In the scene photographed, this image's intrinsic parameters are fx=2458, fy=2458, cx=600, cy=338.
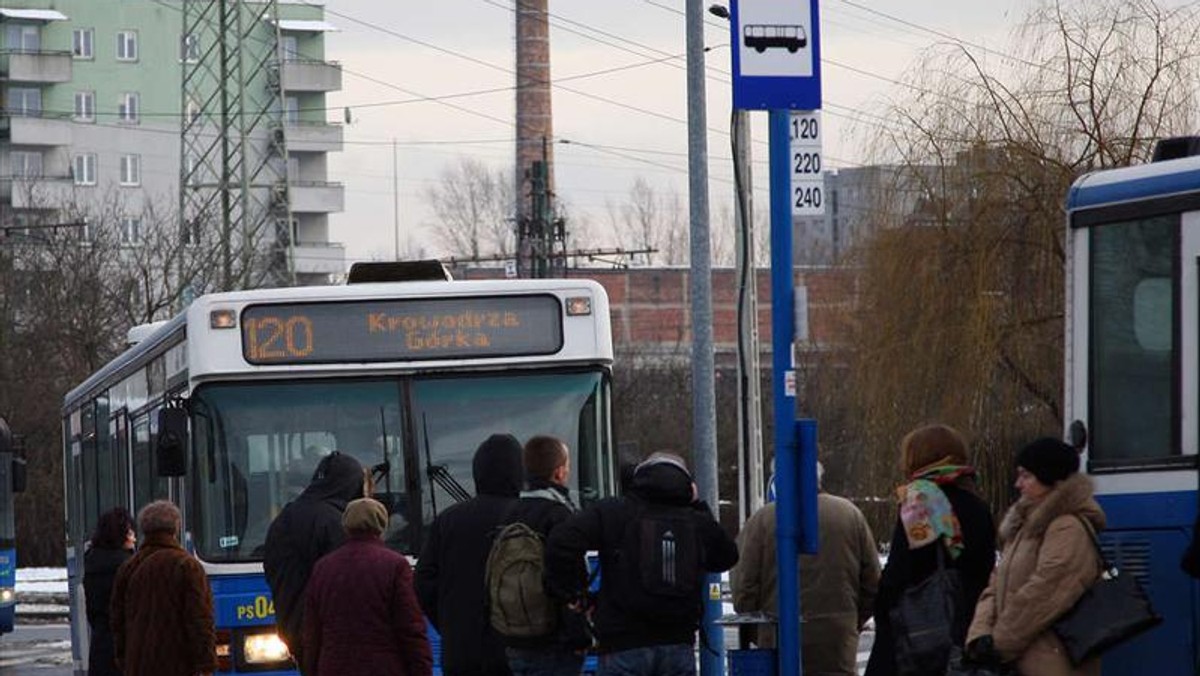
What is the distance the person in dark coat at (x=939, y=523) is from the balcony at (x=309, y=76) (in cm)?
9672

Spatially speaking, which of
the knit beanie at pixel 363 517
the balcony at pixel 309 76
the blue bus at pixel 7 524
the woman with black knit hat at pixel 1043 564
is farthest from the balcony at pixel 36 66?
the woman with black knit hat at pixel 1043 564

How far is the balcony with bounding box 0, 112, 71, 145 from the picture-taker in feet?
323

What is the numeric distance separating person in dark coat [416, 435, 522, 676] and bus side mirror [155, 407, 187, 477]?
343 cm

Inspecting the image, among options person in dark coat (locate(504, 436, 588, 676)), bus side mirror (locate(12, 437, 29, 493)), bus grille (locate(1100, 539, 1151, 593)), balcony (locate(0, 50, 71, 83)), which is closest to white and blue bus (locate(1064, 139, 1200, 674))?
bus grille (locate(1100, 539, 1151, 593))

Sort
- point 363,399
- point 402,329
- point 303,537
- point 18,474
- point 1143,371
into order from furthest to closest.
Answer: point 18,474, point 402,329, point 363,399, point 303,537, point 1143,371

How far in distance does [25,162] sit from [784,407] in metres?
94.4

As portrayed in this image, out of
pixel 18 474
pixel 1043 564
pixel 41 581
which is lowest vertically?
pixel 41 581

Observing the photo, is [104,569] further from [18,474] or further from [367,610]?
[18,474]

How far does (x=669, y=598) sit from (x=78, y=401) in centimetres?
1203

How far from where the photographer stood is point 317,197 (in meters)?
106

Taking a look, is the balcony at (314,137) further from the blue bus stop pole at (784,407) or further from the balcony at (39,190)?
the blue bus stop pole at (784,407)

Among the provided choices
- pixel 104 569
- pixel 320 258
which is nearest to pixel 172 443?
pixel 104 569

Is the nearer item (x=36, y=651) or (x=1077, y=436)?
(x=1077, y=436)

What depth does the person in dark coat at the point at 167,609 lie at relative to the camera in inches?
478
